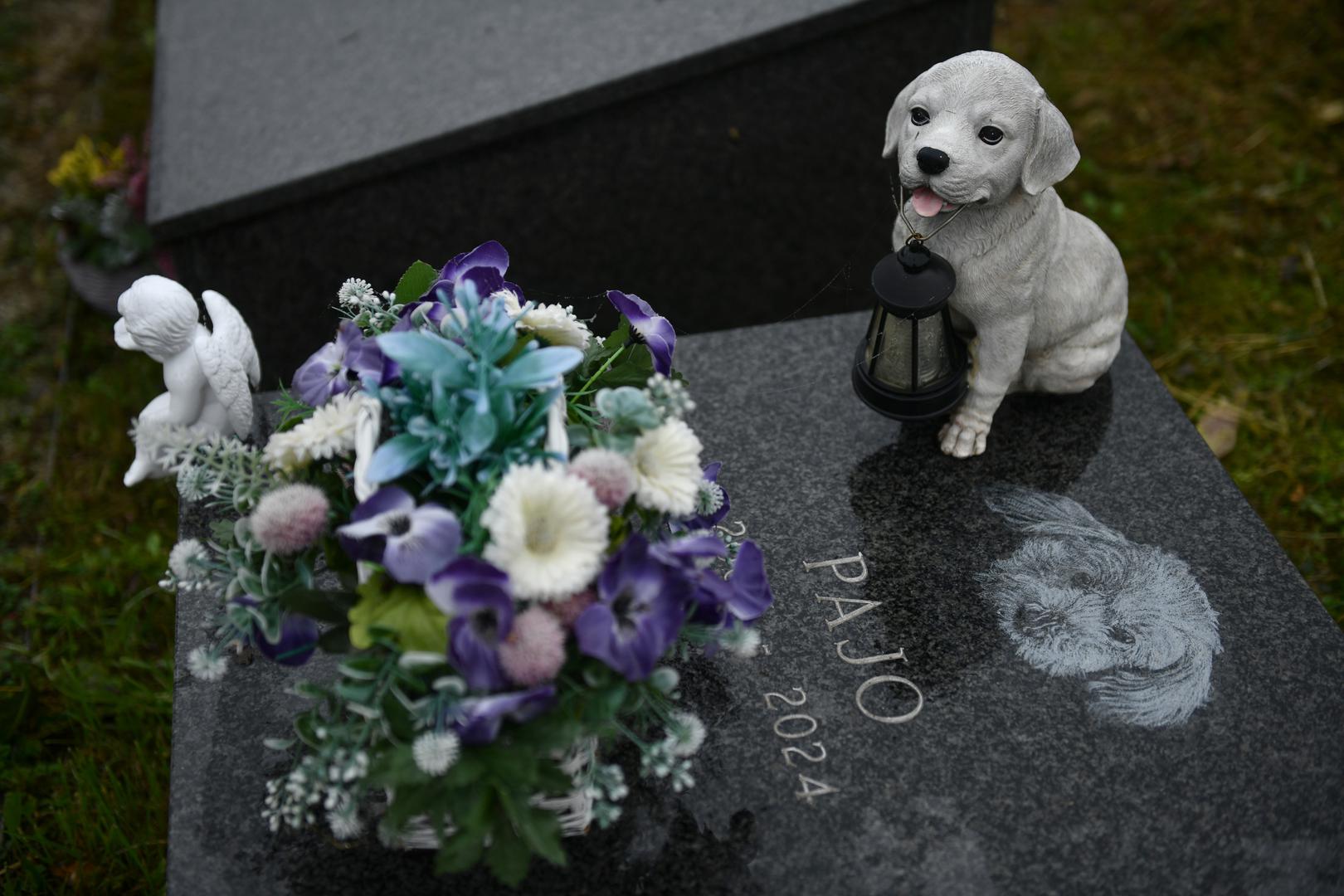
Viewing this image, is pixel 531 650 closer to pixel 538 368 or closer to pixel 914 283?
pixel 538 368

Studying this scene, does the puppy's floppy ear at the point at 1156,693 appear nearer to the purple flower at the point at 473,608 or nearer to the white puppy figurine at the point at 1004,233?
the white puppy figurine at the point at 1004,233

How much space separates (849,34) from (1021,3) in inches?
72.6

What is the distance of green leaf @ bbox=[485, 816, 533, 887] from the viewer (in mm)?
1390

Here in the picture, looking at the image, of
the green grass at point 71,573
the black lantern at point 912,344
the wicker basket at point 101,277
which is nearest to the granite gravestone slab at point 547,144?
the wicker basket at point 101,277

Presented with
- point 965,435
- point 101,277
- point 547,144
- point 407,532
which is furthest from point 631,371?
point 101,277

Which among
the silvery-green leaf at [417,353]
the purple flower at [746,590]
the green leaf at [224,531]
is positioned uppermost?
the silvery-green leaf at [417,353]

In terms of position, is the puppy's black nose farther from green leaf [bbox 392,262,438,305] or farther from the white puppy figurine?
green leaf [bbox 392,262,438,305]

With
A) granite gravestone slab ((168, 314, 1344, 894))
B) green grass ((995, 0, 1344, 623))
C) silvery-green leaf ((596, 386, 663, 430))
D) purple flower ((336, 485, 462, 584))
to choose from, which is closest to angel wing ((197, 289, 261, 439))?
granite gravestone slab ((168, 314, 1344, 894))

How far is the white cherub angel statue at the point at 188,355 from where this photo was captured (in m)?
2.02

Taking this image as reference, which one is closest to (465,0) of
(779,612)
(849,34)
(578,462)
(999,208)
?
(849,34)

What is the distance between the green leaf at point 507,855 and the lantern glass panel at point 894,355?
1.12 meters

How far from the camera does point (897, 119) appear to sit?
1.99 meters

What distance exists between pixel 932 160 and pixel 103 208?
276 centimetres

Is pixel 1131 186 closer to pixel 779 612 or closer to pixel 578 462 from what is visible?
pixel 779 612
